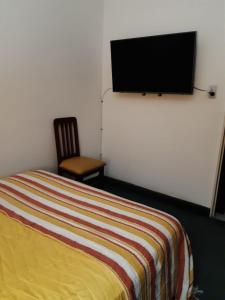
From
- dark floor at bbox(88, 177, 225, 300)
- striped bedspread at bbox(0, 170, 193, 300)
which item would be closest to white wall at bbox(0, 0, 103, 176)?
striped bedspread at bbox(0, 170, 193, 300)

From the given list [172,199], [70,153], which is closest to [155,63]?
[70,153]

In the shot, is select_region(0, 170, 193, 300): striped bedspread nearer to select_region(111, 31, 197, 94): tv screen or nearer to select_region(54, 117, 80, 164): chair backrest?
select_region(54, 117, 80, 164): chair backrest

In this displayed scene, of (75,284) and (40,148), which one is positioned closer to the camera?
(75,284)

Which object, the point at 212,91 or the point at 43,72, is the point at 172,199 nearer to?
the point at 212,91

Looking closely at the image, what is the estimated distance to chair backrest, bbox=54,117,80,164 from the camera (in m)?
2.87

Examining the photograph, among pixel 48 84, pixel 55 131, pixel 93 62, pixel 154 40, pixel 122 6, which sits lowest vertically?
pixel 55 131

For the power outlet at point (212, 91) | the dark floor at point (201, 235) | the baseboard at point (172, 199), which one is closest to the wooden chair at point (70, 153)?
the dark floor at point (201, 235)

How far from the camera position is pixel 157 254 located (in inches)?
50.7

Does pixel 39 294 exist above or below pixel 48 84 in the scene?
below

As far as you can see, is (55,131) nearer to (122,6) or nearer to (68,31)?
(68,31)

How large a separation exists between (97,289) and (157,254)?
0.43 metres

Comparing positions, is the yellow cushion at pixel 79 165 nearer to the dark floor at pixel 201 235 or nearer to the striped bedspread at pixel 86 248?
the dark floor at pixel 201 235

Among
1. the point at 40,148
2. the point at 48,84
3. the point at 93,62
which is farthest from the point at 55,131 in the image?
the point at 93,62

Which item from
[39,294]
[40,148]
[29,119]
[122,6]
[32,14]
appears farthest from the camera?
[122,6]
